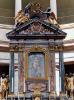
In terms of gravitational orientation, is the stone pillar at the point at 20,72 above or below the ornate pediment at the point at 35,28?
below

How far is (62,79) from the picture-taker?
23.2 m

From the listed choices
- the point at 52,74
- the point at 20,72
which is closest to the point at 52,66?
the point at 52,74

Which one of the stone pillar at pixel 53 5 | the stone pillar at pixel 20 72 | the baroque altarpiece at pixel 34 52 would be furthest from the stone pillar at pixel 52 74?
the stone pillar at pixel 53 5

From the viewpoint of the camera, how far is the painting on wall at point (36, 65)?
23.4m

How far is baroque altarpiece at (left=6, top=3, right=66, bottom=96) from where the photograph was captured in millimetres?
23078

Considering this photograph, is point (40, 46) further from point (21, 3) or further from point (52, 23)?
point (21, 3)

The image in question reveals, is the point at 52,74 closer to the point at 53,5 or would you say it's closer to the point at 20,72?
the point at 20,72

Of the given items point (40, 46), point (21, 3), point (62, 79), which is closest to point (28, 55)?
point (40, 46)

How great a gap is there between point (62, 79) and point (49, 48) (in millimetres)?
1914

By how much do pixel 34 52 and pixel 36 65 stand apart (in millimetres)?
750

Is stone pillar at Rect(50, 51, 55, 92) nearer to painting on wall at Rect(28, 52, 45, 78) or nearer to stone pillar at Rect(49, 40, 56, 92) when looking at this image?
stone pillar at Rect(49, 40, 56, 92)

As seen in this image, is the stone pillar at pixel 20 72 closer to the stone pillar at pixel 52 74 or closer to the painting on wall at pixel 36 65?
the painting on wall at pixel 36 65

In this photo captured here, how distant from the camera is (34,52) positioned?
931 inches

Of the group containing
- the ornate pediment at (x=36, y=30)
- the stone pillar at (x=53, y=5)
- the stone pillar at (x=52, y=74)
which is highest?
the stone pillar at (x=53, y=5)
